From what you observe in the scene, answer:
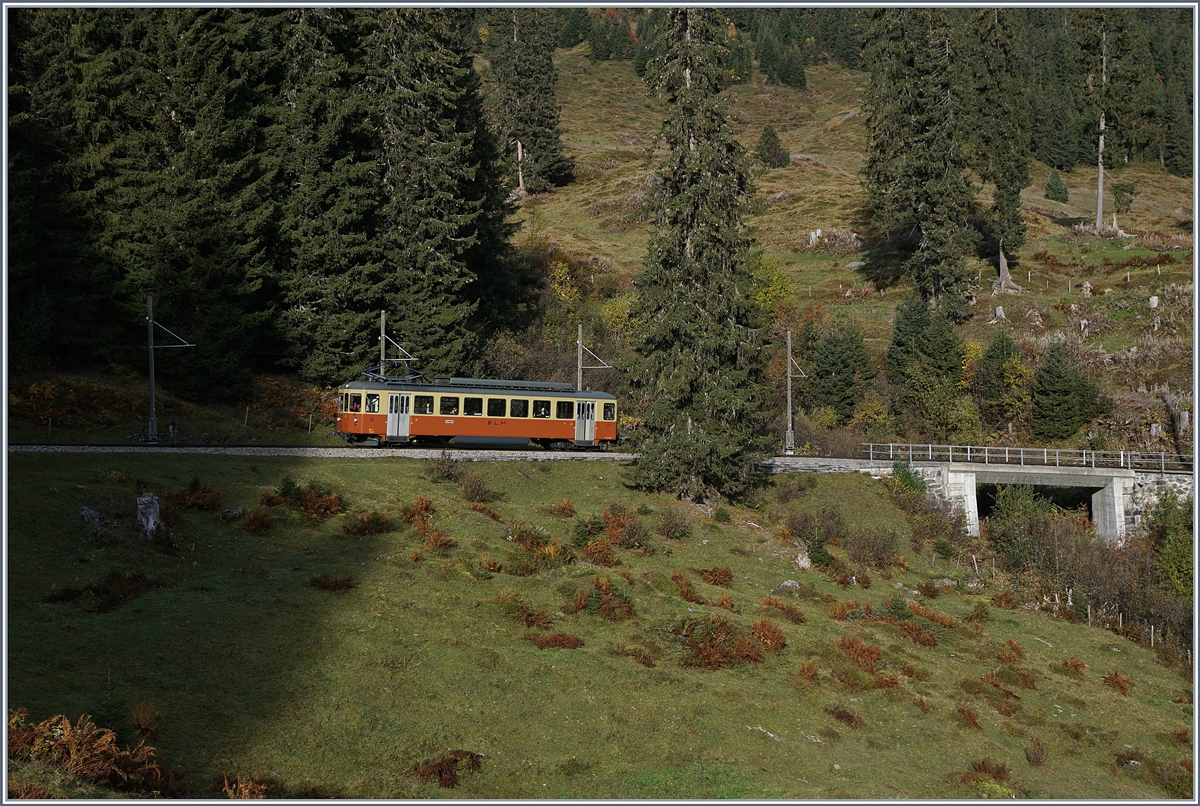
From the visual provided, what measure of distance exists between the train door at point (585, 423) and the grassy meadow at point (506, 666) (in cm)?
1112

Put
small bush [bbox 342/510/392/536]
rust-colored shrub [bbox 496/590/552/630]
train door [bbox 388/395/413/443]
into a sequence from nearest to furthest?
rust-colored shrub [bbox 496/590/552/630] < small bush [bbox 342/510/392/536] < train door [bbox 388/395/413/443]

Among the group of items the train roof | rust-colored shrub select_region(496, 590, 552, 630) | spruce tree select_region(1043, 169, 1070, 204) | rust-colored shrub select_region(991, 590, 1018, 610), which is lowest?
rust-colored shrub select_region(991, 590, 1018, 610)

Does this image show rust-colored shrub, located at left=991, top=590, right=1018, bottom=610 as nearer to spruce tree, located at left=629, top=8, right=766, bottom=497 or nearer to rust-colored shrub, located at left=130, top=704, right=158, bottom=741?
spruce tree, located at left=629, top=8, right=766, bottom=497

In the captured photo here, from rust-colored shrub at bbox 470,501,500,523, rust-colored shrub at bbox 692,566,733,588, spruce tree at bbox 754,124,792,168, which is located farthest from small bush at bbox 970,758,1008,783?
spruce tree at bbox 754,124,792,168

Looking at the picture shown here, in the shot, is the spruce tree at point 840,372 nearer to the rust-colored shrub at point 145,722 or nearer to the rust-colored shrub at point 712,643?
the rust-colored shrub at point 712,643

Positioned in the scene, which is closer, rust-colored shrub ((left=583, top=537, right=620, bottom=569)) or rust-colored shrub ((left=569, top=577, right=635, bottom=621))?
rust-colored shrub ((left=569, top=577, right=635, bottom=621))

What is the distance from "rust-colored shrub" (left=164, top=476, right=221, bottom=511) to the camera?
26.6 m

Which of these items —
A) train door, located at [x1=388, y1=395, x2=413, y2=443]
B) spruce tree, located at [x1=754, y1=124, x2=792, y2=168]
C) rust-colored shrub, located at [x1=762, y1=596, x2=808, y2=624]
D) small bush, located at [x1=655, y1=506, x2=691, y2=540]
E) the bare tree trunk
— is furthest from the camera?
spruce tree, located at [x1=754, y1=124, x2=792, y2=168]

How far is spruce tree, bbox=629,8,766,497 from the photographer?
1406 inches

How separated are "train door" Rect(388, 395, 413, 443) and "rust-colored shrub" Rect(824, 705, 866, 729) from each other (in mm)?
24418

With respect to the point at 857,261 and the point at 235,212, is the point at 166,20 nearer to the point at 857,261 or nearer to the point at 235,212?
the point at 235,212

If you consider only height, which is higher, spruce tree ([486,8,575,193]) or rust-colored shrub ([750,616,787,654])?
spruce tree ([486,8,575,193])

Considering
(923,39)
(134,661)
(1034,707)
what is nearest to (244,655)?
→ (134,661)

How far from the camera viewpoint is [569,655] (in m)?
21.5
